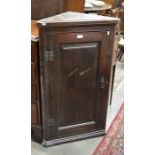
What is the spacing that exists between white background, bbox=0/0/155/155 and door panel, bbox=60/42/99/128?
901mm

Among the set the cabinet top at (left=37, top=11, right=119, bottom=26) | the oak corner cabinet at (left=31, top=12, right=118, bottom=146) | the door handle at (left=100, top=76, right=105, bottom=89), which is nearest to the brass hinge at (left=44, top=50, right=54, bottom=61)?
the oak corner cabinet at (left=31, top=12, right=118, bottom=146)

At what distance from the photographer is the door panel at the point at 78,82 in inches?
64.3

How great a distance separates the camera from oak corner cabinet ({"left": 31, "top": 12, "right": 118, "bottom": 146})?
1.54m

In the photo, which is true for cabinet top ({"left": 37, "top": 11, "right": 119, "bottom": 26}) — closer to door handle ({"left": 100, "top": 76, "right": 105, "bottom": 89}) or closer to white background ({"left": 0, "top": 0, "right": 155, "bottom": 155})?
door handle ({"left": 100, "top": 76, "right": 105, "bottom": 89})

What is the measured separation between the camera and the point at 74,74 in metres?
1.70

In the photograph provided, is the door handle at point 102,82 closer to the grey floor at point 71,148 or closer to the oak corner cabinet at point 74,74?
the oak corner cabinet at point 74,74
